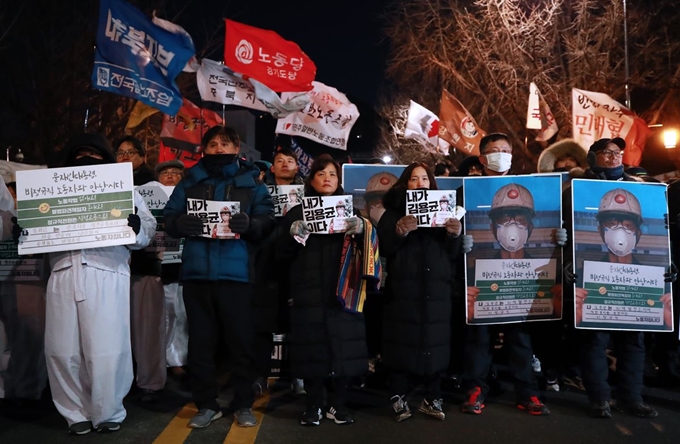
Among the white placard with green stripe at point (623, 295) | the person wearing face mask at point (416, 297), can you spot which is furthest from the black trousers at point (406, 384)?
the white placard with green stripe at point (623, 295)

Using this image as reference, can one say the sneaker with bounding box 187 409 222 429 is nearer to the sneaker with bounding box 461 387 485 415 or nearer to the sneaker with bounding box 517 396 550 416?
the sneaker with bounding box 461 387 485 415

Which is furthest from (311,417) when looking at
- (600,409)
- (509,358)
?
(600,409)

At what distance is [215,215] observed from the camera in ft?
14.3

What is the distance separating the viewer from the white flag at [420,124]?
13.1 metres

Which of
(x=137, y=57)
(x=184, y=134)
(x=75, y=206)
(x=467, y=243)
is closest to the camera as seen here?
(x=75, y=206)

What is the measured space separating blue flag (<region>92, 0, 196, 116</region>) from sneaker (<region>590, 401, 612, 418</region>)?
606 cm

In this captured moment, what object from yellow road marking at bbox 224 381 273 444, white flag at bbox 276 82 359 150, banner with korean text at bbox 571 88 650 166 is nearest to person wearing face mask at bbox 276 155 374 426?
yellow road marking at bbox 224 381 273 444

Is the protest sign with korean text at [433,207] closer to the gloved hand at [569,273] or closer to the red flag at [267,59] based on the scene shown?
the gloved hand at [569,273]

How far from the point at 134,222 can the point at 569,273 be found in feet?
11.3

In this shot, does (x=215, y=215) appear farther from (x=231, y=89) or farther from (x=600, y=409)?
(x=231, y=89)

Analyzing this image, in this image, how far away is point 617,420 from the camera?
4.52 metres

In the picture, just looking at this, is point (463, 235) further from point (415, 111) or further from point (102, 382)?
point (415, 111)

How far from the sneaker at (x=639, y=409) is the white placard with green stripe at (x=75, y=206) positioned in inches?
160

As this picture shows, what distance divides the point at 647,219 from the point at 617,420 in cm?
163
